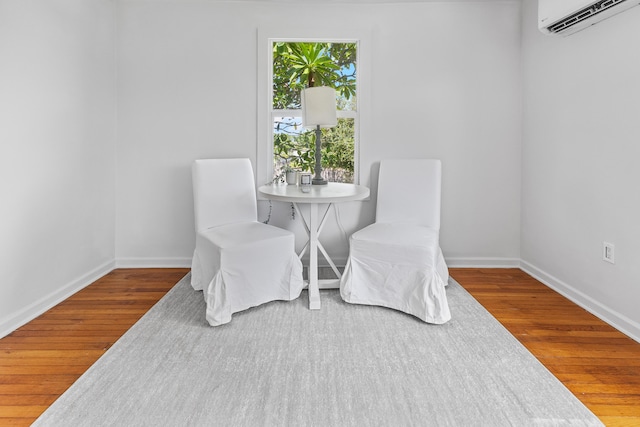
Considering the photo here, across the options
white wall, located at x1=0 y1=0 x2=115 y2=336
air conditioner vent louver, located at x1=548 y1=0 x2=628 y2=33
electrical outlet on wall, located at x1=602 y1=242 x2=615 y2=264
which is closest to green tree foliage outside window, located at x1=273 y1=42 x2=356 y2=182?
white wall, located at x1=0 y1=0 x2=115 y2=336

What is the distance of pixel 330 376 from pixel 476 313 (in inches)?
44.3

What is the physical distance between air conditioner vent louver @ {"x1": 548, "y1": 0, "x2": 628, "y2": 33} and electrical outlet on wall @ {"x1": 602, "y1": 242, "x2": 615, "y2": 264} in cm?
132

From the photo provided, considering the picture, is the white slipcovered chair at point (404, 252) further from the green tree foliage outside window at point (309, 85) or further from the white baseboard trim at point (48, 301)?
the white baseboard trim at point (48, 301)

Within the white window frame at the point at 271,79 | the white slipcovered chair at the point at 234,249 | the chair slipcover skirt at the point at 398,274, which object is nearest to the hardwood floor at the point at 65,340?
the white slipcovered chair at the point at 234,249

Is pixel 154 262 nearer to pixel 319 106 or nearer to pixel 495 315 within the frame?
pixel 319 106

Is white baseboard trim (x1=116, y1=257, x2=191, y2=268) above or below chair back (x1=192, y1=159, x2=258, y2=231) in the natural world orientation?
below

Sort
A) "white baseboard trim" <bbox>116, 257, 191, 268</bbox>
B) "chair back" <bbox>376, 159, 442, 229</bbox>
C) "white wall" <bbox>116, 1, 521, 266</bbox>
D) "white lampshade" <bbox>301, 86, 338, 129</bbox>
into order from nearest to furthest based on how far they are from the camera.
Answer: "white lampshade" <bbox>301, 86, 338, 129</bbox> → "chair back" <bbox>376, 159, 442, 229</bbox> → "white wall" <bbox>116, 1, 521, 266</bbox> → "white baseboard trim" <bbox>116, 257, 191, 268</bbox>

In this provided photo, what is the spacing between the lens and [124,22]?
3.16 meters

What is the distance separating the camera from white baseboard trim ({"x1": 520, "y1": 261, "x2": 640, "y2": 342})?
2.10 m

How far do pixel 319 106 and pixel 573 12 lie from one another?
1.63 m

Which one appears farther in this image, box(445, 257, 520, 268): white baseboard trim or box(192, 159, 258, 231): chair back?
box(445, 257, 520, 268): white baseboard trim

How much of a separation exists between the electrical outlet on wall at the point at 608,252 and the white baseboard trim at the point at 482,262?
40.7 inches

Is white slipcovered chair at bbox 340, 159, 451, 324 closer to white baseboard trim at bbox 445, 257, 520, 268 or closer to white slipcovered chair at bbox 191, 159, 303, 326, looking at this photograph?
white slipcovered chair at bbox 191, 159, 303, 326

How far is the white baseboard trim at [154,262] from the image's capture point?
331cm
